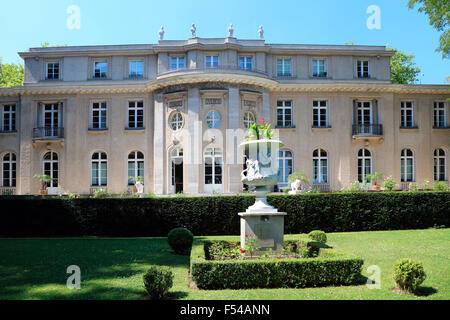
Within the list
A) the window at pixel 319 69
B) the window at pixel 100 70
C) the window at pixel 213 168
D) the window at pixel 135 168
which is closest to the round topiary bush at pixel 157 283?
the window at pixel 213 168

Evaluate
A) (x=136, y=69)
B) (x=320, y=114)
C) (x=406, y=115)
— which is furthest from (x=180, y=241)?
(x=406, y=115)

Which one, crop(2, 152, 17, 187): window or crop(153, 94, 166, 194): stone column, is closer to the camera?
crop(153, 94, 166, 194): stone column

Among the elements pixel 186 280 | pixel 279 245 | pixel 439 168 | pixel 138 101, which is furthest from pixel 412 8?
pixel 186 280

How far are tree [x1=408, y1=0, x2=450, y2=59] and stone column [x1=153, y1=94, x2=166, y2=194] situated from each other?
58.8 ft

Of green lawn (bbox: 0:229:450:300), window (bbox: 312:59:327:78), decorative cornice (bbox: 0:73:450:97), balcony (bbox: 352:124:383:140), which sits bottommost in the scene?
green lawn (bbox: 0:229:450:300)

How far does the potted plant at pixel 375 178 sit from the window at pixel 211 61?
13.3 meters

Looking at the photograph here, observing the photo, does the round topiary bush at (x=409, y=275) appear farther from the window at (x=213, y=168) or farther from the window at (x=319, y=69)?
the window at (x=319, y=69)

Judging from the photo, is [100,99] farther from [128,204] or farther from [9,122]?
[128,204]

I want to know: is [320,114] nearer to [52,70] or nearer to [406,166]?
[406,166]

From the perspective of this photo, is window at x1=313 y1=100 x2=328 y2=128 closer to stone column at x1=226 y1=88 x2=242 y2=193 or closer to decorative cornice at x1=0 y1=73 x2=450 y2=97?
decorative cornice at x1=0 y1=73 x2=450 y2=97

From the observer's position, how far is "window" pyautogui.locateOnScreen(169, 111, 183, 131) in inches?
1019

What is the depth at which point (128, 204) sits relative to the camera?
57.6ft

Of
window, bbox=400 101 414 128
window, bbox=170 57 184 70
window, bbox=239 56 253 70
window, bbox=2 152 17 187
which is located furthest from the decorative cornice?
window, bbox=2 152 17 187

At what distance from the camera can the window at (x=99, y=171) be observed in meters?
27.8
